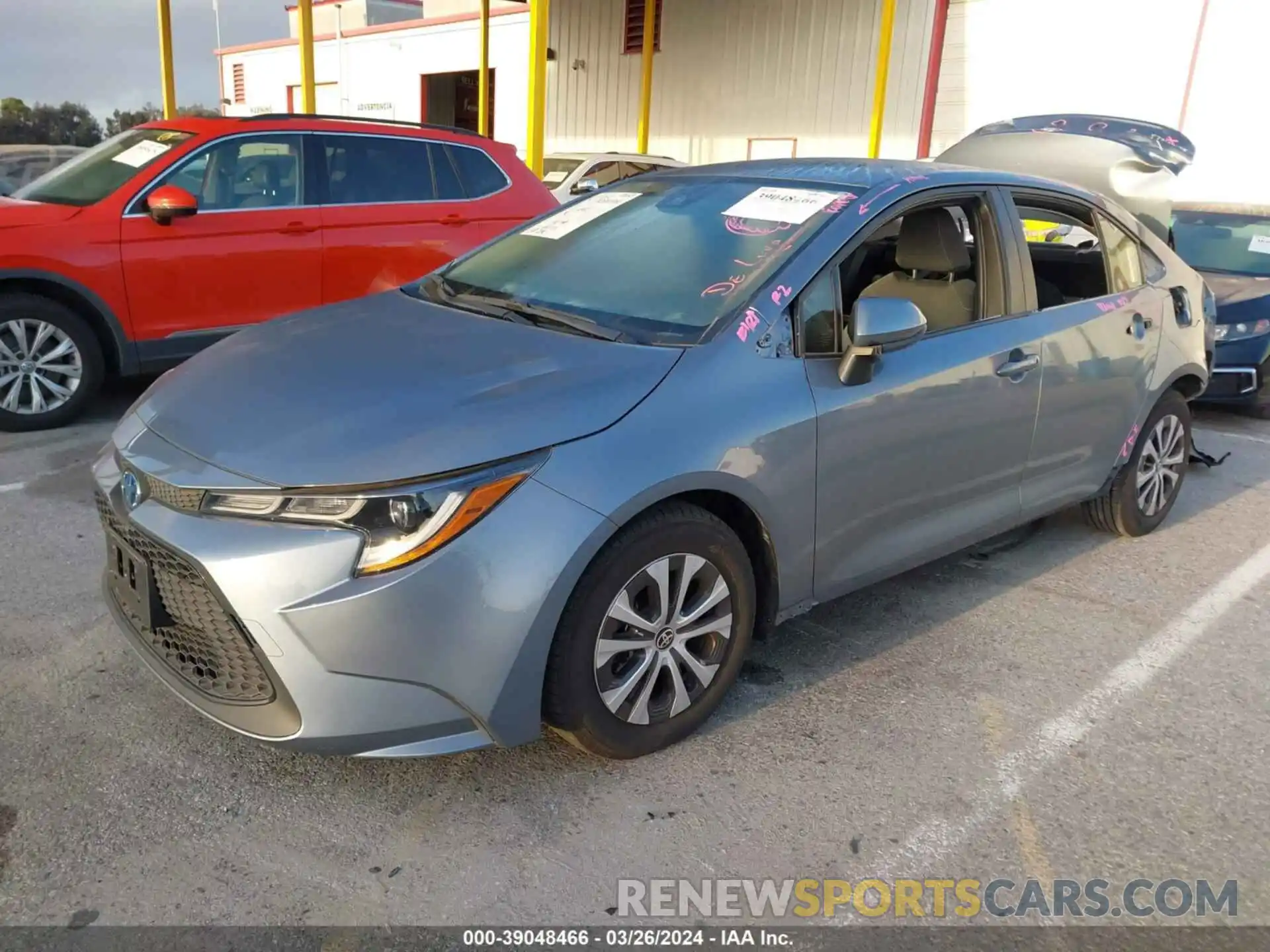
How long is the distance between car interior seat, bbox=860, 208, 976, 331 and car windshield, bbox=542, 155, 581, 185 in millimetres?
9538

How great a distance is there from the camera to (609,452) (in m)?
2.54

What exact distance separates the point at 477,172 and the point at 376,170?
0.71 m

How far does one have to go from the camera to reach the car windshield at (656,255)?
3.09 metres

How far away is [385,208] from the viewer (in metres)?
6.44

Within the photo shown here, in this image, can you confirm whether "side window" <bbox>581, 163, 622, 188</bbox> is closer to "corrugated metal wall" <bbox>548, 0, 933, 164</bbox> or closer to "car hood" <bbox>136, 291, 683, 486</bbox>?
"corrugated metal wall" <bbox>548, 0, 933, 164</bbox>

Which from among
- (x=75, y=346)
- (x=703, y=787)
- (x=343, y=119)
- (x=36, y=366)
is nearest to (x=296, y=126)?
(x=343, y=119)

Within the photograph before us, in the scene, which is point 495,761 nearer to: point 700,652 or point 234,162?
point 700,652

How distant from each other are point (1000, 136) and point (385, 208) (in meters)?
4.47

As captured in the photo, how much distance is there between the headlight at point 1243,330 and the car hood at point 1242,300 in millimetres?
31

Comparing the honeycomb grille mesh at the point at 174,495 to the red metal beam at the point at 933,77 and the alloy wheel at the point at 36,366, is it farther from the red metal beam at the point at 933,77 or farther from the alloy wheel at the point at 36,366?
the red metal beam at the point at 933,77

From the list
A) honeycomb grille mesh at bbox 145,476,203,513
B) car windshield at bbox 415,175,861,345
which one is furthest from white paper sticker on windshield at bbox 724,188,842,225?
honeycomb grille mesh at bbox 145,476,203,513

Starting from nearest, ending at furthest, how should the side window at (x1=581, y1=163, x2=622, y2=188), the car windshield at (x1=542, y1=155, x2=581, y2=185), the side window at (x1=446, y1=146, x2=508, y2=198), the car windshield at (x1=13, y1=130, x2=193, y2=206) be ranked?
the car windshield at (x1=13, y1=130, x2=193, y2=206), the side window at (x1=446, y1=146, x2=508, y2=198), the side window at (x1=581, y1=163, x2=622, y2=188), the car windshield at (x1=542, y1=155, x2=581, y2=185)

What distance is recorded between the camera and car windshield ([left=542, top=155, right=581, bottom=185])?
12906 millimetres

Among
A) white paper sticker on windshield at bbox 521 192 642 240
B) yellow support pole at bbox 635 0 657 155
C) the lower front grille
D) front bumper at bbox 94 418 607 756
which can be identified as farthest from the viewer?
yellow support pole at bbox 635 0 657 155
